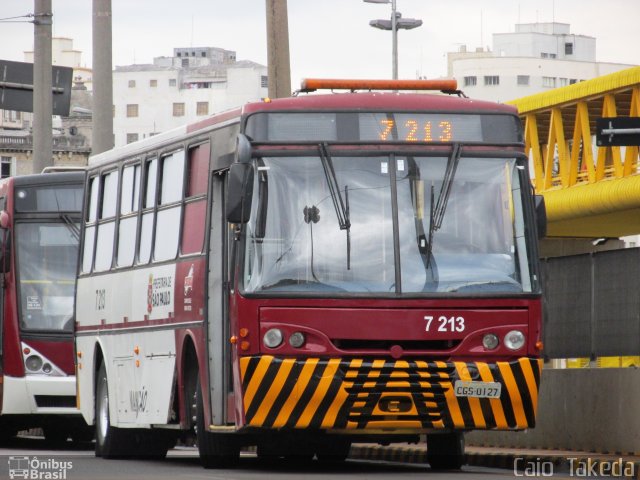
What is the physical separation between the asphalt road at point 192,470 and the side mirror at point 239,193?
6.69 ft

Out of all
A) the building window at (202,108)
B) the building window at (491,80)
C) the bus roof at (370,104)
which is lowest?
the bus roof at (370,104)

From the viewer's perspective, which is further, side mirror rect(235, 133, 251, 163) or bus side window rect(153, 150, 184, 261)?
bus side window rect(153, 150, 184, 261)

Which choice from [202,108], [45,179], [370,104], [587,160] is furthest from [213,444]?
[202,108]

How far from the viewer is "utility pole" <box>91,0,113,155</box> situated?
26.7 meters

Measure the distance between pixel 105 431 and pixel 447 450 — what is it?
15.5 feet

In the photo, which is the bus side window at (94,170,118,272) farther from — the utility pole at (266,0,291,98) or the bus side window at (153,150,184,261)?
the utility pole at (266,0,291,98)

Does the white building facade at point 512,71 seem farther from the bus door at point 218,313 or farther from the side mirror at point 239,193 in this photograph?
the side mirror at point 239,193

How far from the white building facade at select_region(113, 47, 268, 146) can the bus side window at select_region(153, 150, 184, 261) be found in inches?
5446

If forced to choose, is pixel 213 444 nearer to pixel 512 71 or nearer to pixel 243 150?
pixel 243 150

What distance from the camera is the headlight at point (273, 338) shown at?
15.6m

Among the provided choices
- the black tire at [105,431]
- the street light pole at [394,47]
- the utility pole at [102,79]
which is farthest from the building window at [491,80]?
the black tire at [105,431]

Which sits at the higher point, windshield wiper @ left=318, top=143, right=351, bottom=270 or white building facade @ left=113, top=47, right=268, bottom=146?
white building facade @ left=113, top=47, right=268, bottom=146

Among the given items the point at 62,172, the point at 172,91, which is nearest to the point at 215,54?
the point at 172,91

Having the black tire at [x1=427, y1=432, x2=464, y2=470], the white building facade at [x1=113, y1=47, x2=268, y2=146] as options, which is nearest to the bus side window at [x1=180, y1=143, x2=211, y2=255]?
the black tire at [x1=427, y1=432, x2=464, y2=470]
